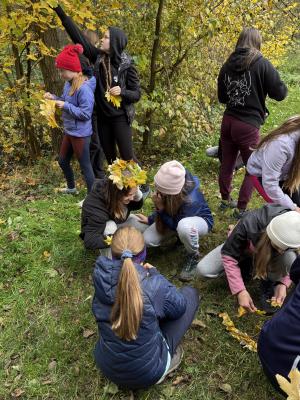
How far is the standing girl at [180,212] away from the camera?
9.95ft

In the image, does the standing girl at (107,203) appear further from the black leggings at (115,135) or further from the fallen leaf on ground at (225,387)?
the fallen leaf on ground at (225,387)

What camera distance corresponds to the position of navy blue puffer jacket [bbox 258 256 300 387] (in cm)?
194

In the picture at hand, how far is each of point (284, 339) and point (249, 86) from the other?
233 cm

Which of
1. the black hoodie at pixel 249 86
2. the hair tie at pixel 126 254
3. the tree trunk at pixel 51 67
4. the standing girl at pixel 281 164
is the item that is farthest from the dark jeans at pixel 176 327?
the tree trunk at pixel 51 67

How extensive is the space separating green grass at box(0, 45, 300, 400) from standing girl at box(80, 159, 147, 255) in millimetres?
469

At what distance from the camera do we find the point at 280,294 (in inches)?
114

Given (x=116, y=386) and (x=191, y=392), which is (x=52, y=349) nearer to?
(x=116, y=386)

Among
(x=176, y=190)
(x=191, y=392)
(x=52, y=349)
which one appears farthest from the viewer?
(x=176, y=190)

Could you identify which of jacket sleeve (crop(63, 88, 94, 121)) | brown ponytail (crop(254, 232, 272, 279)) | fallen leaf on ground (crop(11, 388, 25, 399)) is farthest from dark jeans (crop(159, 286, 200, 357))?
jacket sleeve (crop(63, 88, 94, 121))

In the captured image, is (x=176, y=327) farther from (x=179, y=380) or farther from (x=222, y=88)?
(x=222, y=88)

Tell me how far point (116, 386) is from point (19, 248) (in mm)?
1752

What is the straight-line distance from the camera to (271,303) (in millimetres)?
2926

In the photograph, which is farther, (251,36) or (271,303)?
(251,36)

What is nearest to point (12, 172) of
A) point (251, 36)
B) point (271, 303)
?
point (251, 36)
